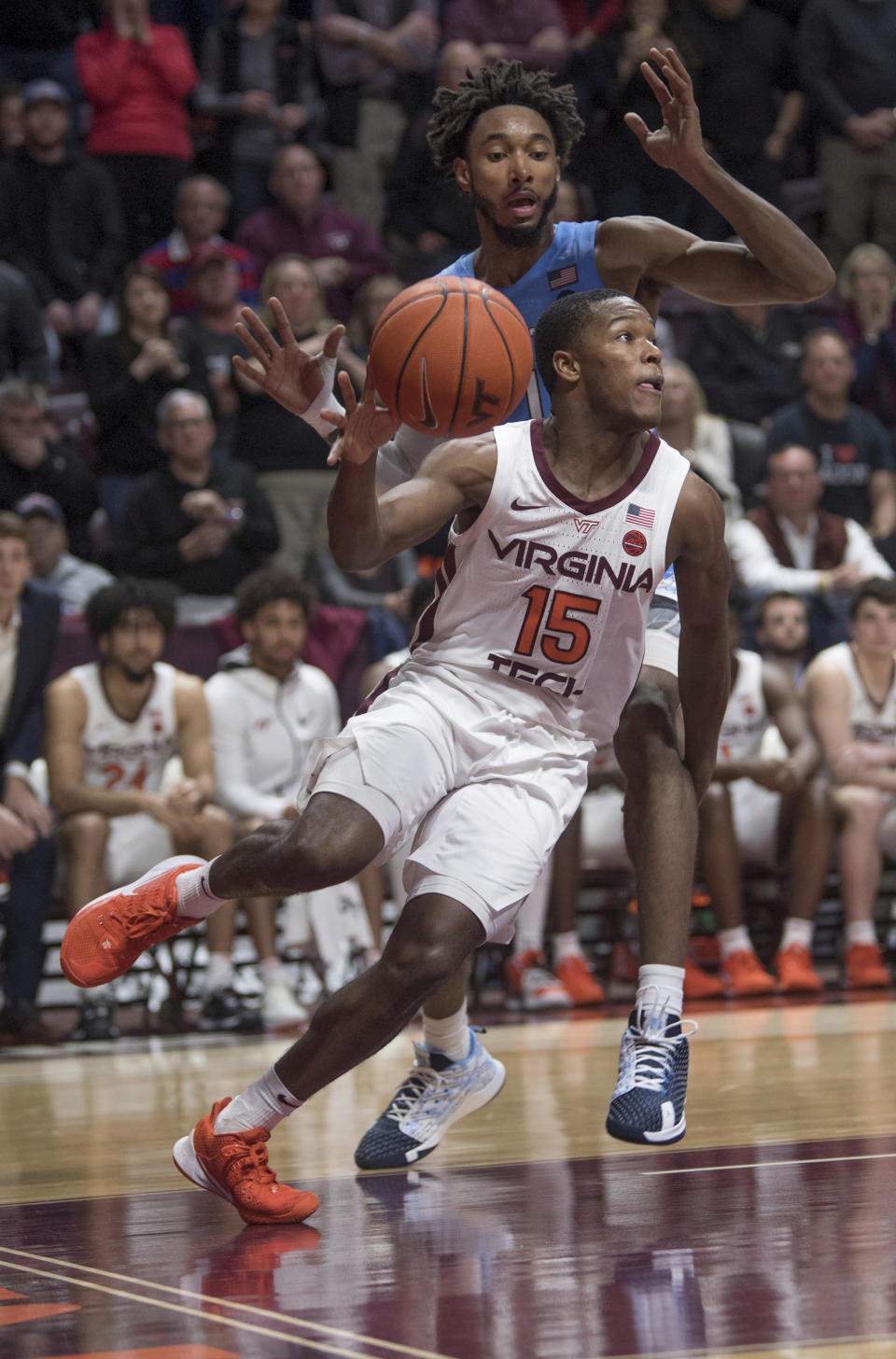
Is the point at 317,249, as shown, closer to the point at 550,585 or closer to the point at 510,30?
the point at 510,30

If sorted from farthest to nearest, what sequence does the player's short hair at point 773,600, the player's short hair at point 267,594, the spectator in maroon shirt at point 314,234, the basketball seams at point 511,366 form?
the spectator in maroon shirt at point 314,234 → the player's short hair at point 773,600 → the player's short hair at point 267,594 → the basketball seams at point 511,366

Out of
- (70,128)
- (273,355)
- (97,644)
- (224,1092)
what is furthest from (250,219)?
(273,355)

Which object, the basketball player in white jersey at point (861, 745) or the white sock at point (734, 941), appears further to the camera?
the basketball player in white jersey at point (861, 745)

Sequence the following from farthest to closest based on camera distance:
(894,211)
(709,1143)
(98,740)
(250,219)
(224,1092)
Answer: (894,211), (250,219), (98,740), (224,1092), (709,1143)

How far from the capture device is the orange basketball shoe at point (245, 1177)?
3.44m

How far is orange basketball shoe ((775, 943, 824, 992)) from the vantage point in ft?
24.9

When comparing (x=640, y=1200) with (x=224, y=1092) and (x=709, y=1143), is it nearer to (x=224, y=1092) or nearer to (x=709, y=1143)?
(x=709, y=1143)

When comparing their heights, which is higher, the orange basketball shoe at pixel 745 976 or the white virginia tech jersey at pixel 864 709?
the white virginia tech jersey at pixel 864 709

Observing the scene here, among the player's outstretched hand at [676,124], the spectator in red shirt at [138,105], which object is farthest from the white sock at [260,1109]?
the spectator in red shirt at [138,105]

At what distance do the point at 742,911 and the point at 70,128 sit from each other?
20.0 ft

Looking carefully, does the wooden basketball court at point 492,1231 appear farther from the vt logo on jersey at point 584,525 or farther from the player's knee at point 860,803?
the player's knee at point 860,803

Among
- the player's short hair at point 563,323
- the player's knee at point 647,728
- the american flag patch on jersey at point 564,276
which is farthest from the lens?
the american flag patch on jersey at point 564,276

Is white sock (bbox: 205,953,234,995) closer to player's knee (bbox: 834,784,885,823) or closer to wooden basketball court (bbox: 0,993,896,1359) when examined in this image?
wooden basketball court (bbox: 0,993,896,1359)

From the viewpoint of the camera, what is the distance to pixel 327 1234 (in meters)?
3.29
